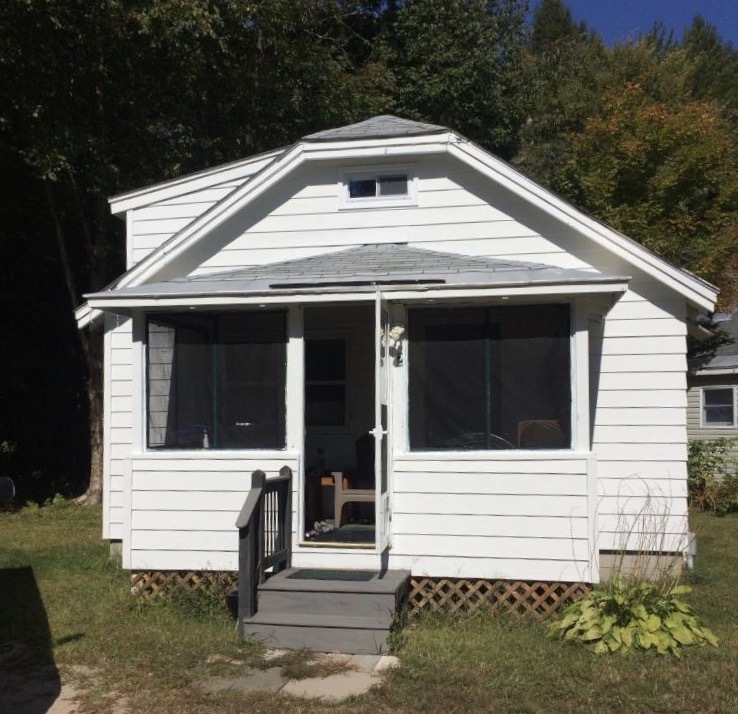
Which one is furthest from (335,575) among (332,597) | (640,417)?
(640,417)

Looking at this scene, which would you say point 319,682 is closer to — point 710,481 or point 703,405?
point 710,481

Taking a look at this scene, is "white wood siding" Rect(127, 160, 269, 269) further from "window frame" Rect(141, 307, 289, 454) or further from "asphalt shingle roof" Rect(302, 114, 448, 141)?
"window frame" Rect(141, 307, 289, 454)

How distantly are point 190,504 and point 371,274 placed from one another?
2712 mm

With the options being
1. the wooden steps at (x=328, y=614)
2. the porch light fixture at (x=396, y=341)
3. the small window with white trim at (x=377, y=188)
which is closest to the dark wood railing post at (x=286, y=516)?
the wooden steps at (x=328, y=614)

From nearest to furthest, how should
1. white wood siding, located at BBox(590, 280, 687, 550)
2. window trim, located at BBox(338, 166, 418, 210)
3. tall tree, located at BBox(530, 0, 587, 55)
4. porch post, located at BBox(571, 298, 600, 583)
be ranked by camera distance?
1. porch post, located at BBox(571, 298, 600, 583)
2. white wood siding, located at BBox(590, 280, 687, 550)
3. window trim, located at BBox(338, 166, 418, 210)
4. tall tree, located at BBox(530, 0, 587, 55)

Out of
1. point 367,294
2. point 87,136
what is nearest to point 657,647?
point 367,294

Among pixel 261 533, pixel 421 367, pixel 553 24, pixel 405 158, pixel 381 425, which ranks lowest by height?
pixel 261 533

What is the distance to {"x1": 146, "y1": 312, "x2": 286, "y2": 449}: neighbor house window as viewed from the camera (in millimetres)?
8656

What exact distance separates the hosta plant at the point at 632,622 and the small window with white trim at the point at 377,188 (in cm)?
441

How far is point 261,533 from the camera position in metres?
7.88

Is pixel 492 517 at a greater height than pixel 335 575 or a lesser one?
greater

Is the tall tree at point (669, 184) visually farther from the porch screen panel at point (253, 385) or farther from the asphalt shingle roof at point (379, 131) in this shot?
the porch screen panel at point (253, 385)

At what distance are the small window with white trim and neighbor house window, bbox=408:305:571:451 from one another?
5.79 ft

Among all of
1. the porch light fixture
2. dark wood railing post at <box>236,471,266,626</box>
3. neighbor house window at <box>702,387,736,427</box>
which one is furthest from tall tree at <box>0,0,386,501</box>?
neighbor house window at <box>702,387,736,427</box>
